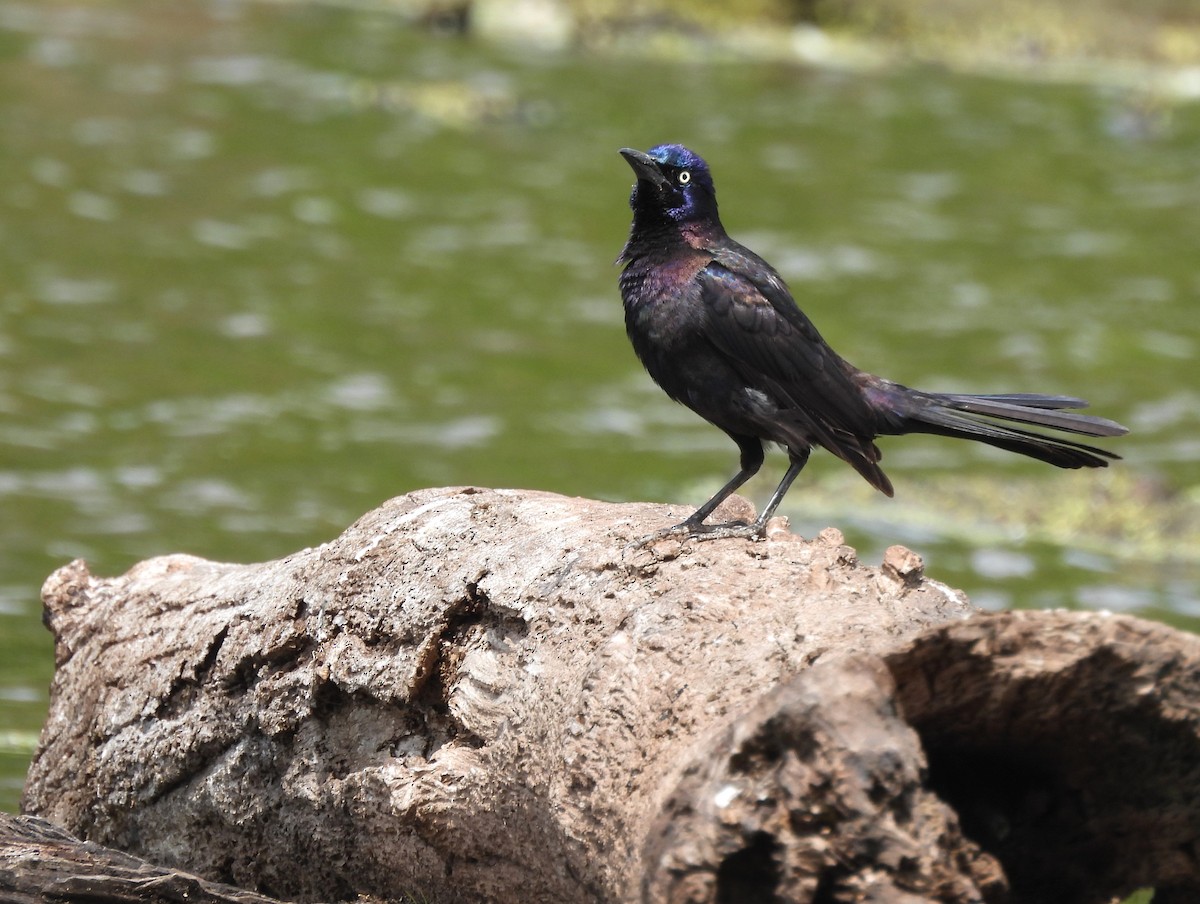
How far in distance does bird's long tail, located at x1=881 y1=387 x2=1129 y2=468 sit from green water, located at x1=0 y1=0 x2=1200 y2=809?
4393 mm

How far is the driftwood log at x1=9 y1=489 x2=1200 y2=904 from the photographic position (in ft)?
11.9

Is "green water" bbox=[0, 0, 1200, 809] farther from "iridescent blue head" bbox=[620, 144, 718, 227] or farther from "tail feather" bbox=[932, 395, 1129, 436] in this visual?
"tail feather" bbox=[932, 395, 1129, 436]

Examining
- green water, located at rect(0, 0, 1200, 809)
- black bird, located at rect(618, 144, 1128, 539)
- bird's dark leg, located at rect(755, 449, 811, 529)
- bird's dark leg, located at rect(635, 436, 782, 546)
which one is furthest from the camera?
green water, located at rect(0, 0, 1200, 809)

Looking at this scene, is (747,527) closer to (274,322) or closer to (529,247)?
(274,322)

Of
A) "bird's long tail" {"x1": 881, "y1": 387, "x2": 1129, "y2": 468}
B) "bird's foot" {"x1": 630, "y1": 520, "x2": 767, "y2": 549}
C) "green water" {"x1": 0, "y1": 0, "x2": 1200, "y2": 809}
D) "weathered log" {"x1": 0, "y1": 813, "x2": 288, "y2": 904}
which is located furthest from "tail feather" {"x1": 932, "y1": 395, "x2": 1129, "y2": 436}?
"green water" {"x1": 0, "y1": 0, "x2": 1200, "y2": 809}

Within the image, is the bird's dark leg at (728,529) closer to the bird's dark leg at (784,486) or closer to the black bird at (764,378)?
the bird's dark leg at (784,486)

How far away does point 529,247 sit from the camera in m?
18.3

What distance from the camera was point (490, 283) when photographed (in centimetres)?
1714

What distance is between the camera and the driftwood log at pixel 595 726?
3.63m

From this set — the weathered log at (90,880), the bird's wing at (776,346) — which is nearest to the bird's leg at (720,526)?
the bird's wing at (776,346)

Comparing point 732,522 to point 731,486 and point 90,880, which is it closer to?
point 731,486

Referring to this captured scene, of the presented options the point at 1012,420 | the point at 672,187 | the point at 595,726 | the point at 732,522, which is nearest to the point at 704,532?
the point at 732,522

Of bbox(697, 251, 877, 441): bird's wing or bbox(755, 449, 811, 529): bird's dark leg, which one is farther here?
bbox(697, 251, 877, 441): bird's wing

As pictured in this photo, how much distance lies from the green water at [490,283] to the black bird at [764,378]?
3.87 m
